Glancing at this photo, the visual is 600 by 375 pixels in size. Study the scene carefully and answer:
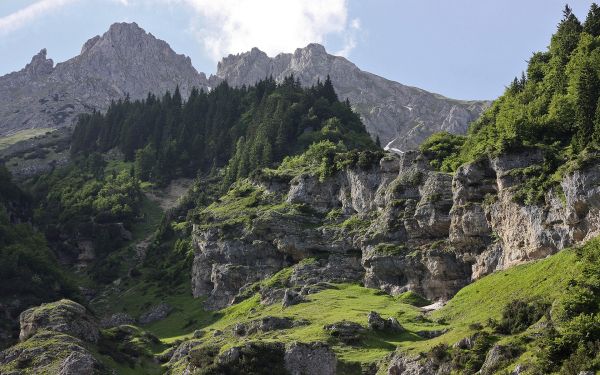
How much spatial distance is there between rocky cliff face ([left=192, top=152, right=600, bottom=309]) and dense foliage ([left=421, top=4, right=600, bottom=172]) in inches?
252

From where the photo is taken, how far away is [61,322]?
349 ft

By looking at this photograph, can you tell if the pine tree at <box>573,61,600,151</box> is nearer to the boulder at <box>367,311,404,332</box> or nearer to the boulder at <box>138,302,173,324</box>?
the boulder at <box>367,311,404,332</box>

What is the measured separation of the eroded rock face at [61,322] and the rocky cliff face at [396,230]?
31100 millimetres

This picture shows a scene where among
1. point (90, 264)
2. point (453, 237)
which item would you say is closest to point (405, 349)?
point (453, 237)

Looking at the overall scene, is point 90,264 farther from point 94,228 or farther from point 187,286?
point 187,286

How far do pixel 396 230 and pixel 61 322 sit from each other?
5638cm

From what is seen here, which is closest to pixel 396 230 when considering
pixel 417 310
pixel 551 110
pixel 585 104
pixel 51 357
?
pixel 417 310

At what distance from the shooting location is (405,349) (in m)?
78.7

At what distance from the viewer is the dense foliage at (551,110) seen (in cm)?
11281

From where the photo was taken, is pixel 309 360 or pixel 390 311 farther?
pixel 390 311

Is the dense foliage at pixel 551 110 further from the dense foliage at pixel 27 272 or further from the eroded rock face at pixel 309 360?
the dense foliage at pixel 27 272

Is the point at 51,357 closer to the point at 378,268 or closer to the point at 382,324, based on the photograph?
the point at 382,324

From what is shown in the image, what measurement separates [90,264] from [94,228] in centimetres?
1246

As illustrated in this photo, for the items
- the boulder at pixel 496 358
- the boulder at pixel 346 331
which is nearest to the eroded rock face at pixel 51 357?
the boulder at pixel 346 331
